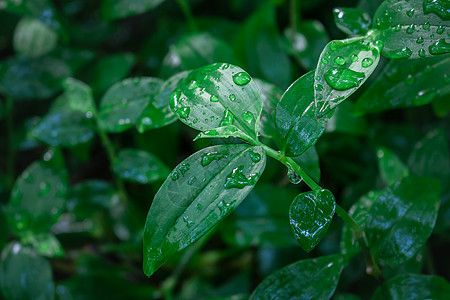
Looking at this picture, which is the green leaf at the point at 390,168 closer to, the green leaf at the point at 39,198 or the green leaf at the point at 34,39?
the green leaf at the point at 39,198

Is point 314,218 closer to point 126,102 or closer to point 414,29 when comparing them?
point 414,29

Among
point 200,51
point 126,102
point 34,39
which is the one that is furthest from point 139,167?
point 34,39

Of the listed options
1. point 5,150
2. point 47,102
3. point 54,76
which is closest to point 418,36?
point 54,76

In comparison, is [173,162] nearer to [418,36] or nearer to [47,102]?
[47,102]

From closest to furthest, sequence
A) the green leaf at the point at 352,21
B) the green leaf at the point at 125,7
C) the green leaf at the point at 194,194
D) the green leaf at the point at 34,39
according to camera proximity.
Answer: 1. the green leaf at the point at 194,194
2. the green leaf at the point at 352,21
3. the green leaf at the point at 125,7
4. the green leaf at the point at 34,39

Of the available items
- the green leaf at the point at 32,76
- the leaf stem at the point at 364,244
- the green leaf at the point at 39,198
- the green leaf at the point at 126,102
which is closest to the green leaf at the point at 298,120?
the leaf stem at the point at 364,244

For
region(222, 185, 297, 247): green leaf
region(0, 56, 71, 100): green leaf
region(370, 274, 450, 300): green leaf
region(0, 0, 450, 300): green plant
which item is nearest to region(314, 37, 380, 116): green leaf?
region(0, 0, 450, 300): green plant

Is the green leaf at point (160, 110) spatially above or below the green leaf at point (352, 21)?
below
